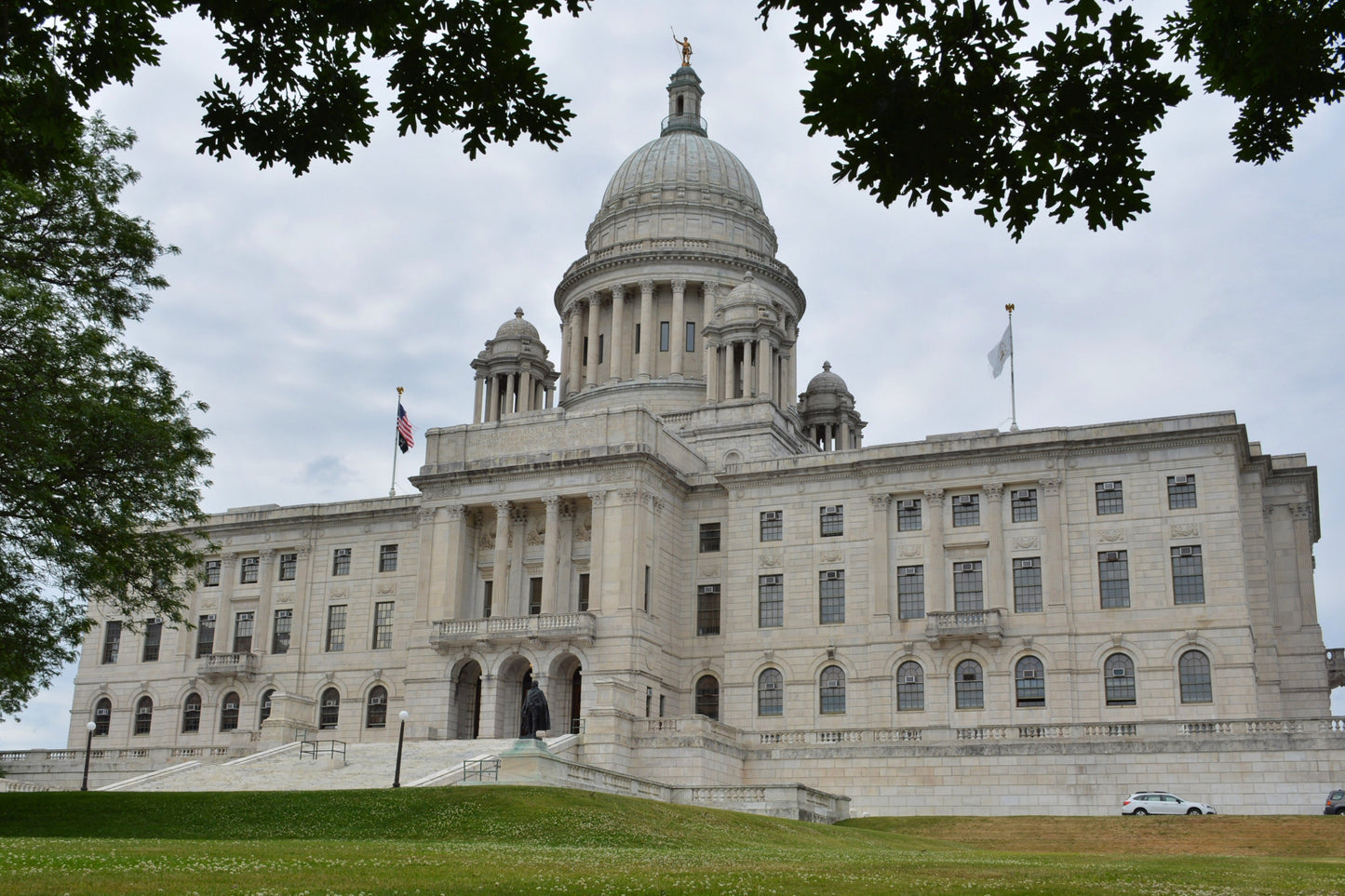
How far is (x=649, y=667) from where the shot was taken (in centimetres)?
5834

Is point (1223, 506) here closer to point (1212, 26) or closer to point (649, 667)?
point (649, 667)

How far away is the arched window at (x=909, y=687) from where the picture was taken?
56.3 metres

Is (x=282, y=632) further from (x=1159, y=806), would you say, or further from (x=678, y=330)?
(x=1159, y=806)

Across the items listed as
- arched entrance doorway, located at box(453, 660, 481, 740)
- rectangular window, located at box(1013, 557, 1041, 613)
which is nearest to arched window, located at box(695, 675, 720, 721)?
arched entrance doorway, located at box(453, 660, 481, 740)

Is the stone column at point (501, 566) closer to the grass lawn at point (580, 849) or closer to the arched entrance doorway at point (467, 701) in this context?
the arched entrance doorway at point (467, 701)

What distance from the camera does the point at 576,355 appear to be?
81750 millimetres

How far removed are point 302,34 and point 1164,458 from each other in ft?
164

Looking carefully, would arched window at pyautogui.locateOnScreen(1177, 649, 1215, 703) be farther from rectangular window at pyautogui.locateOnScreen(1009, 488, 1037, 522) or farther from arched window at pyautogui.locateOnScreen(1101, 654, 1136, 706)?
rectangular window at pyautogui.locateOnScreen(1009, 488, 1037, 522)

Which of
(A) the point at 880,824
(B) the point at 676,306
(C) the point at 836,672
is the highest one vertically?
(B) the point at 676,306

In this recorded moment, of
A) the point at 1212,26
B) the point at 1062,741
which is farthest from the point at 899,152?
the point at 1062,741

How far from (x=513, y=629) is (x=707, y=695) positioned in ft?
29.3

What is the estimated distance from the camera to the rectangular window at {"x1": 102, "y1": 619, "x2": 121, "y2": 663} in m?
71.6

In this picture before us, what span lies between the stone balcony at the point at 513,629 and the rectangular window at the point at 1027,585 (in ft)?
54.9

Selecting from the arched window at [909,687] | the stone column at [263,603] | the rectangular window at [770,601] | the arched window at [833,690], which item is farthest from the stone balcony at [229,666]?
the arched window at [909,687]
